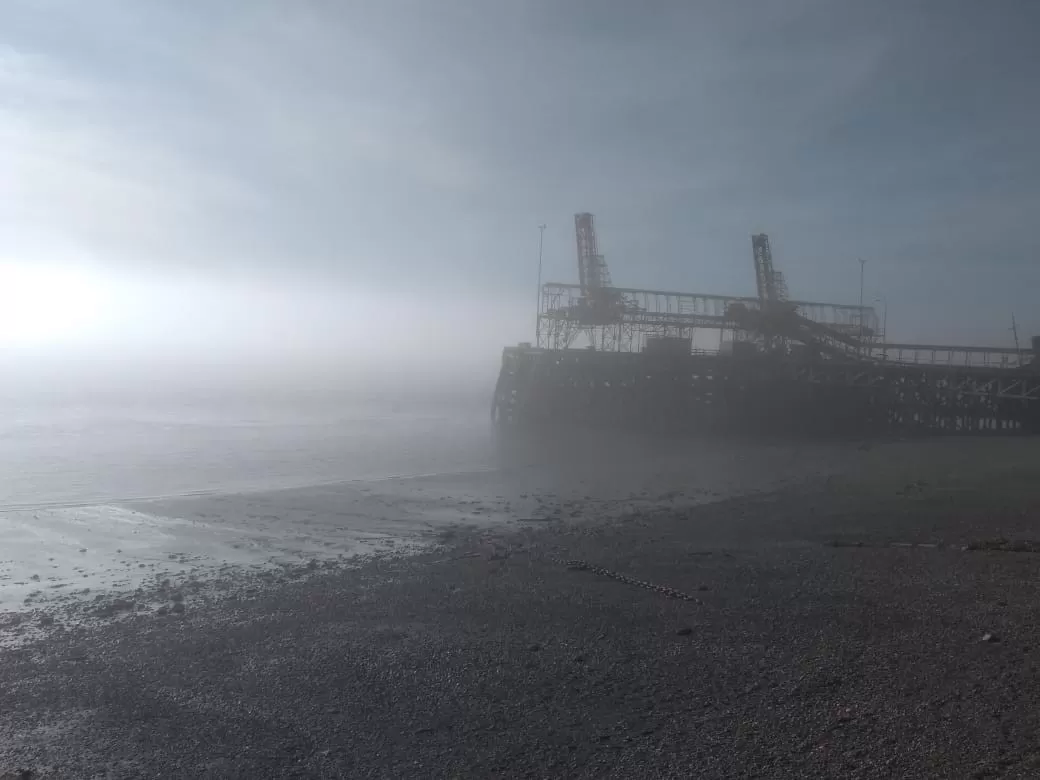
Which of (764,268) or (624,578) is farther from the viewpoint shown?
(764,268)

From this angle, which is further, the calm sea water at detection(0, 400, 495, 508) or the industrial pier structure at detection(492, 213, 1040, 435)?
the industrial pier structure at detection(492, 213, 1040, 435)

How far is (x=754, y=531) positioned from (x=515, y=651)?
29.7 feet

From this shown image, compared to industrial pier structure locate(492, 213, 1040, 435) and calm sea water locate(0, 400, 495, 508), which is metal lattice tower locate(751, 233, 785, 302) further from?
calm sea water locate(0, 400, 495, 508)

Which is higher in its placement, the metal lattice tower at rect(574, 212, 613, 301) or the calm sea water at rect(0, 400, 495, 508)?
the metal lattice tower at rect(574, 212, 613, 301)

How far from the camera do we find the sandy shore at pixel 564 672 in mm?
6820

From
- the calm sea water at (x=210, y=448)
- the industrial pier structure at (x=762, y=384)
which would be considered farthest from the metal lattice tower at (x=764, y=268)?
the calm sea water at (x=210, y=448)

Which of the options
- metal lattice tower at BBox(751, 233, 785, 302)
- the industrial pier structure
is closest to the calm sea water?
the industrial pier structure

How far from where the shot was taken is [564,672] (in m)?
8.73

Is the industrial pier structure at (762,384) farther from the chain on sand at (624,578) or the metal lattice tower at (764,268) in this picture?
the chain on sand at (624,578)

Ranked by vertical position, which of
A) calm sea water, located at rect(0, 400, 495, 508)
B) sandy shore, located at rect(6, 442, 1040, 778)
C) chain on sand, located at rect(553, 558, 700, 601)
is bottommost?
sandy shore, located at rect(6, 442, 1040, 778)

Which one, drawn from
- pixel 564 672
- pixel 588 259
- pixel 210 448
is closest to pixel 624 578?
pixel 564 672

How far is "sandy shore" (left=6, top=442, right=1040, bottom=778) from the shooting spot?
22.4ft

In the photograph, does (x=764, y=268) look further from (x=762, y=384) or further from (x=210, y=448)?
(x=210, y=448)

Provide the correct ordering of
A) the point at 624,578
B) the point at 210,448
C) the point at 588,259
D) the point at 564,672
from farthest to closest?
the point at 588,259 < the point at 210,448 < the point at 624,578 < the point at 564,672
